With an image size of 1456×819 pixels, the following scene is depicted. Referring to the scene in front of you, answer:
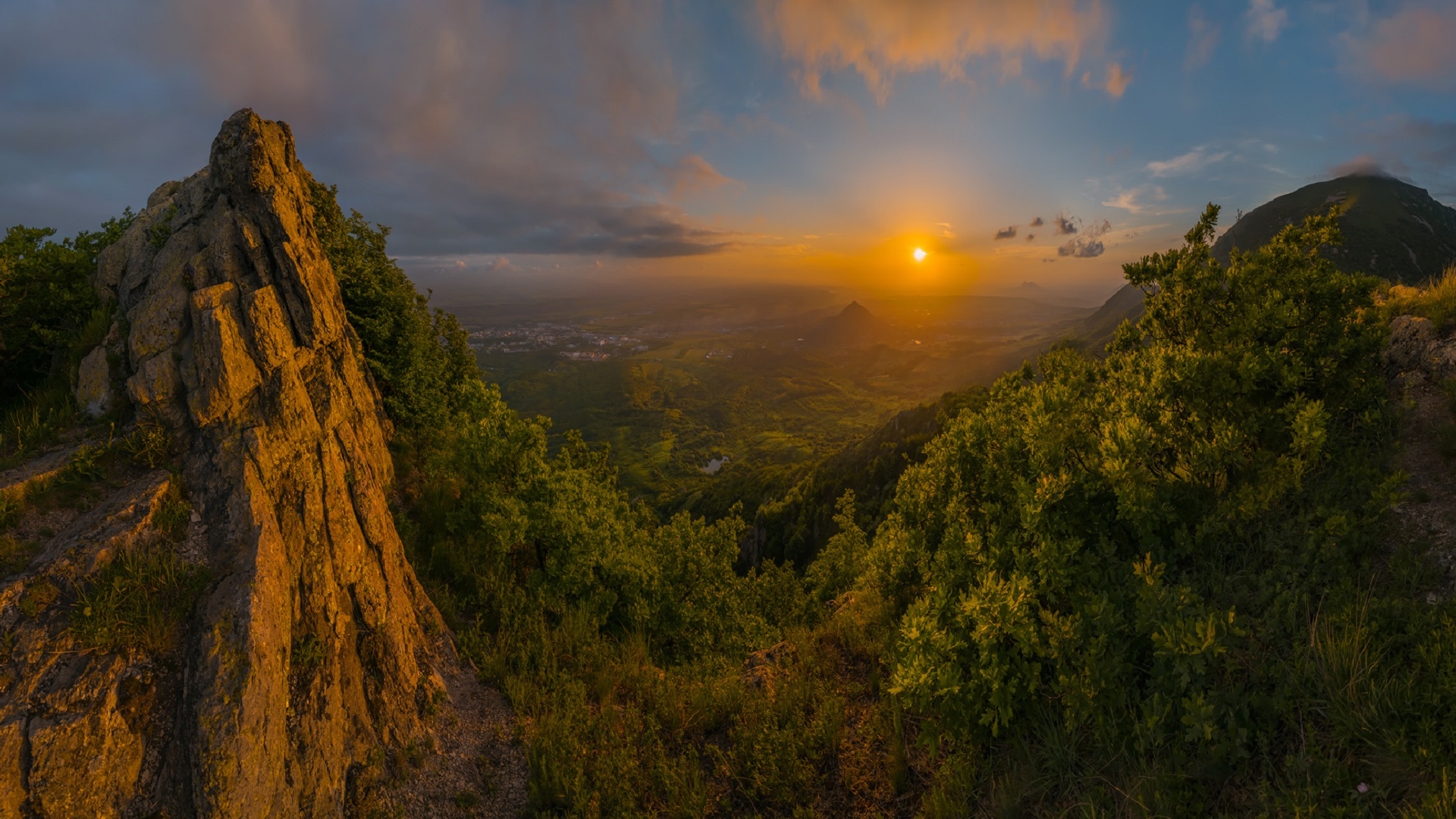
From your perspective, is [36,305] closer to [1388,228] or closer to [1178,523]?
[1178,523]

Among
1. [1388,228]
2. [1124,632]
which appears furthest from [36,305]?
[1388,228]

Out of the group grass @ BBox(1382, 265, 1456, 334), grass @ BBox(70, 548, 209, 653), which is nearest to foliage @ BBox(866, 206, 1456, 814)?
grass @ BBox(1382, 265, 1456, 334)

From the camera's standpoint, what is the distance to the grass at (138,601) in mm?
7941

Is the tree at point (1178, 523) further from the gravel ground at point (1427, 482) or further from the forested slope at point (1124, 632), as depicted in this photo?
the gravel ground at point (1427, 482)

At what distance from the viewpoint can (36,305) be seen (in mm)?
13461

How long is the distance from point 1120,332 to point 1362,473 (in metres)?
5.62

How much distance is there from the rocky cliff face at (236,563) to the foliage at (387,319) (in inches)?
184

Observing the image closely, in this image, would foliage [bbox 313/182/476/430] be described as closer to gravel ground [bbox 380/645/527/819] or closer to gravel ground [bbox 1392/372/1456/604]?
gravel ground [bbox 380/645/527/819]

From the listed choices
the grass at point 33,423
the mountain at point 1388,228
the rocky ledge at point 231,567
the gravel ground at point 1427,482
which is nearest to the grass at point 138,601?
the rocky ledge at point 231,567

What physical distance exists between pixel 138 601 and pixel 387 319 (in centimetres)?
1572

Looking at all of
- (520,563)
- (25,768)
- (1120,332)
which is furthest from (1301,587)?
(520,563)

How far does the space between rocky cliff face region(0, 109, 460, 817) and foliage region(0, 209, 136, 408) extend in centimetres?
93

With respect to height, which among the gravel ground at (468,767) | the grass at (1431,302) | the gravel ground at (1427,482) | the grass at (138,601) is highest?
the grass at (1431,302)

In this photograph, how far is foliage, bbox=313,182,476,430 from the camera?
20609mm
